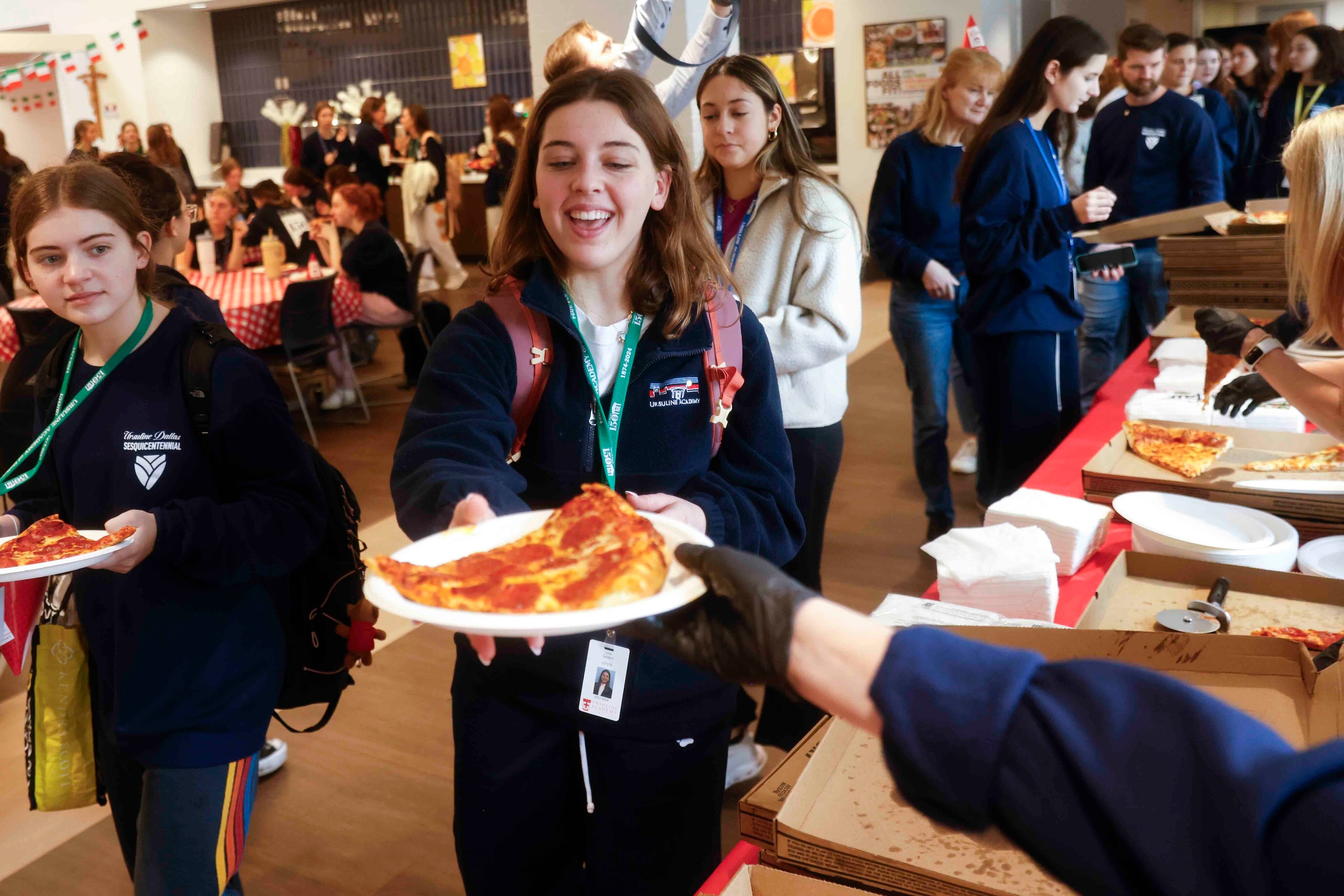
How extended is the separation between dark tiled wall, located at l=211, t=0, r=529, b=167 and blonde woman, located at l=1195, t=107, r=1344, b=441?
13.1m

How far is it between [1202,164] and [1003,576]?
3534 mm

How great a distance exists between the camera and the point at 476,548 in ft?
3.86

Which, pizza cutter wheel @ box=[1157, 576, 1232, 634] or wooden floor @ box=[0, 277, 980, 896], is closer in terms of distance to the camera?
pizza cutter wheel @ box=[1157, 576, 1232, 634]

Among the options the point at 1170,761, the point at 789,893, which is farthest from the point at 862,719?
the point at 789,893

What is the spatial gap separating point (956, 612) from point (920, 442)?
8.60 feet

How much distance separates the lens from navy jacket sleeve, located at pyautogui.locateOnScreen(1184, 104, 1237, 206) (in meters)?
4.48

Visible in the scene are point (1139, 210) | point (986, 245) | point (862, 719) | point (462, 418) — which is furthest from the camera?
point (1139, 210)

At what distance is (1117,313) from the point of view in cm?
470

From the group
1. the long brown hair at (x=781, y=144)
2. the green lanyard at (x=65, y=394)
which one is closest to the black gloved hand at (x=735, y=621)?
the green lanyard at (x=65, y=394)

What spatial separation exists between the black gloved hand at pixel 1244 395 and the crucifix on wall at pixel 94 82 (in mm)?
15957

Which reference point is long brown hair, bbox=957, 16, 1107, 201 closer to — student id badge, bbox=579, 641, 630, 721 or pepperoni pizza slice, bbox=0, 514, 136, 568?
student id badge, bbox=579, 641, 630, 721

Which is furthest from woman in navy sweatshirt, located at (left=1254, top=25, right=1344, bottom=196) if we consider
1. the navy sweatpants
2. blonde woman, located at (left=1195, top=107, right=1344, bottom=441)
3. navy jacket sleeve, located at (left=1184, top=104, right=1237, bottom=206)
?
blonde woman, located at (left=1195, top=107, right=1344, bottom=441)

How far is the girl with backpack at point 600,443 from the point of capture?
4.83 ft

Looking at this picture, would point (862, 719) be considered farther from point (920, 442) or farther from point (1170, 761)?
point (920, 442)
